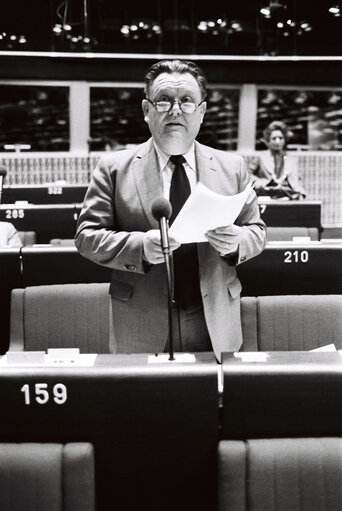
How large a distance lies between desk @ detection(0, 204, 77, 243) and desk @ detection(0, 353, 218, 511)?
12.5 ft

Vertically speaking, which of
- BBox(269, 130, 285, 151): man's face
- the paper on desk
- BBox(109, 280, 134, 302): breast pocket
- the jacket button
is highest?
BBox(269, 130, 285, 151): man's face

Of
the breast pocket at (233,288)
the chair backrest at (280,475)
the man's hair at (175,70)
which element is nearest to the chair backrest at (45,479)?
the chair backrest at (280,475)

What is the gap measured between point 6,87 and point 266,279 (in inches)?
285

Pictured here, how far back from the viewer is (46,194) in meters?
6.48

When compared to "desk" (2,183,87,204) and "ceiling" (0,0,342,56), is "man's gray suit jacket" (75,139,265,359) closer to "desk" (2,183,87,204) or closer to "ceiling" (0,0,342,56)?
"desk" (2,183,87,204)

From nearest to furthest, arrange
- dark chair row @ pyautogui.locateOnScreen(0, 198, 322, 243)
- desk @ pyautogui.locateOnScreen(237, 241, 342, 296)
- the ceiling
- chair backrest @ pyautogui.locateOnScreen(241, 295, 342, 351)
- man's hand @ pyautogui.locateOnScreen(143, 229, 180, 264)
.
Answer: man's hand @ pyautogui.locateOnScreen(143, 229, 180, 264)
chair backrest @ pyautogui.locateOnScreen(241, 295, 342, 351)
desk @ pyautogui.locateOnScreen(237, 241, 342, 296)
dark chair row @ pyautogui.locateOnScreen(0, 198, 322, 243)
the ceiling

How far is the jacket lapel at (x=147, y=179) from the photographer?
6.20 ft

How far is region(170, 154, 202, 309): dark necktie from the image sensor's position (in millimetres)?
1880

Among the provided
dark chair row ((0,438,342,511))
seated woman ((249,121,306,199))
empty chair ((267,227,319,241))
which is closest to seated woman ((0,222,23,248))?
empty chair ((267,227,319,241))

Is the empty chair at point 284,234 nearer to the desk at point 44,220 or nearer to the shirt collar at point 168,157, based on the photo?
the desk at point 44,220

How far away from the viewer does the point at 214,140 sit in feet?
33.0

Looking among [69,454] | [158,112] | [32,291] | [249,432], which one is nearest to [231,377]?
[249,432]

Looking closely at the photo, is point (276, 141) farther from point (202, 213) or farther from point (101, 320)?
point (202, 213)

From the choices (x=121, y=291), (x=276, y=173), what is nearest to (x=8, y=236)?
(x=121, y=291)
